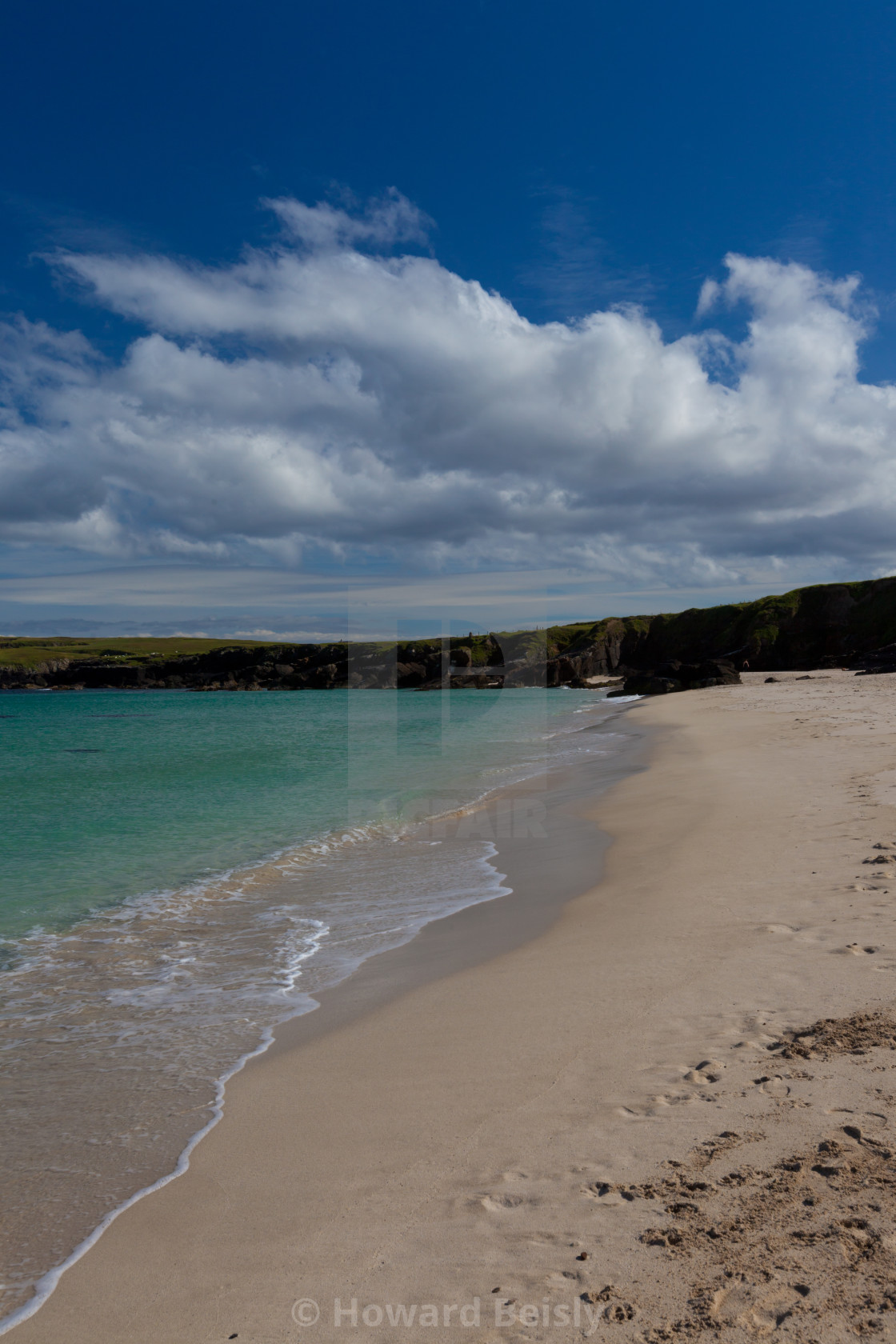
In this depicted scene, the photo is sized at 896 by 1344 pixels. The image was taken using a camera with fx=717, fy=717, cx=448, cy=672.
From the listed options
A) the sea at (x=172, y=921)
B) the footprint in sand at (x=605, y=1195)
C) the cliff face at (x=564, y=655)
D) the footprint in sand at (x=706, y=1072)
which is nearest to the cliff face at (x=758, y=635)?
the cliff face at (x=564, y=655)

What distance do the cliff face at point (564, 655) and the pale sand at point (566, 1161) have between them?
48.2 meters

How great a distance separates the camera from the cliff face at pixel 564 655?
76069 mm

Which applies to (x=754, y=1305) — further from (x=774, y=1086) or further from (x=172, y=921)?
(x=172, y=921)

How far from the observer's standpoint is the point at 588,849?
11.8m

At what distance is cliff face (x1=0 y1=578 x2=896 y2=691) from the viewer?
250ft

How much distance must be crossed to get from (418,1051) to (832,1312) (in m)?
3.29

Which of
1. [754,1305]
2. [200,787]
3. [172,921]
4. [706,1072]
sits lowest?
[200,787]

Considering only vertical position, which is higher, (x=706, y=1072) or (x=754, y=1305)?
(x=754, y=1305)

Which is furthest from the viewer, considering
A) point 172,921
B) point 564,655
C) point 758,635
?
point 564,655

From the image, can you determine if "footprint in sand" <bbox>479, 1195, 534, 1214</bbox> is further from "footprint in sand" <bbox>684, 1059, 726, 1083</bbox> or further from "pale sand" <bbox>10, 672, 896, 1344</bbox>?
"footprint in sand" <bbox>684, 1059, 726, 1083</bbox>

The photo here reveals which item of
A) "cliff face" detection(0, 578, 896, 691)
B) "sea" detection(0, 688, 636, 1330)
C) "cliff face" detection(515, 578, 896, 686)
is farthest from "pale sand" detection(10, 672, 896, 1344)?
"cliff face" detection(515, 578, 896, 686)

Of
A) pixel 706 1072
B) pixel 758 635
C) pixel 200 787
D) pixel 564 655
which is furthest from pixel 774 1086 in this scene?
pixel 564 655

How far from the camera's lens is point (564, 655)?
3777 inches

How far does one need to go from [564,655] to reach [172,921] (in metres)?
88.3
